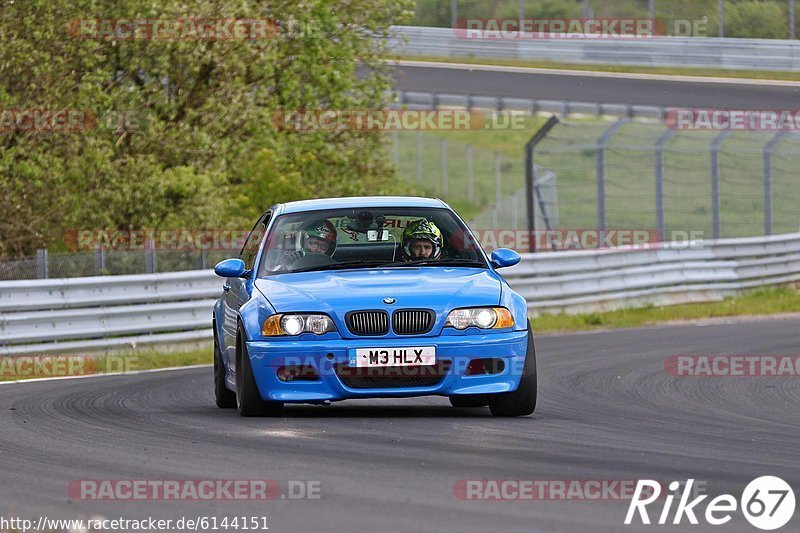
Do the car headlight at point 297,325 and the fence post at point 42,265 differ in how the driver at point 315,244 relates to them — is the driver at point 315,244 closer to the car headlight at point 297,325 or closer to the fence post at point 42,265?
the car headlight at point 297,325

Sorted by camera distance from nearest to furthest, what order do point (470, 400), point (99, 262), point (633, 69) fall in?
point (470, 400) < point (99, 262) < point (633, 69)

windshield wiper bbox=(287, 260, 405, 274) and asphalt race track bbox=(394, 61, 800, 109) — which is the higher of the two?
windshield wiper bbox=(287, 260, 405, 274)

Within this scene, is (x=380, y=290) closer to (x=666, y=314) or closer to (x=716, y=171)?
(x=666, y=314)

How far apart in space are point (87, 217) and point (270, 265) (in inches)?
519

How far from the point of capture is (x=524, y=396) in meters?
9.84

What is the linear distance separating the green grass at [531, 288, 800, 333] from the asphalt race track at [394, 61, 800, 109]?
11.7 meters

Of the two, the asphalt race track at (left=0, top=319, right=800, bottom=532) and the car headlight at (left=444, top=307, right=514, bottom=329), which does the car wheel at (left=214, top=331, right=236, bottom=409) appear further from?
the car headlight at (left=444, top=307, right=514, bottom=329)

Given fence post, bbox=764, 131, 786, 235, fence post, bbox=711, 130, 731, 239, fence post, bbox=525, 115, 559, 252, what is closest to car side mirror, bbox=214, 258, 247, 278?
fence post, bbox=525, 115, 559, 252

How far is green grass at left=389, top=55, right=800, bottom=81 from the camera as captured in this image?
4072cm

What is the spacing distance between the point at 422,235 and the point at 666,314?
42.5ft

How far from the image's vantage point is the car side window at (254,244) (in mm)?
11227

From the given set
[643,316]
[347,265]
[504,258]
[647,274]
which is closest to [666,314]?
[643,316]

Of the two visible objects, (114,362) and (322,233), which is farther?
(114,362)

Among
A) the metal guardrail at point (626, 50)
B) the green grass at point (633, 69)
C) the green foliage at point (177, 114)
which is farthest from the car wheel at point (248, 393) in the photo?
the metal guardrail at point (626, 50)
